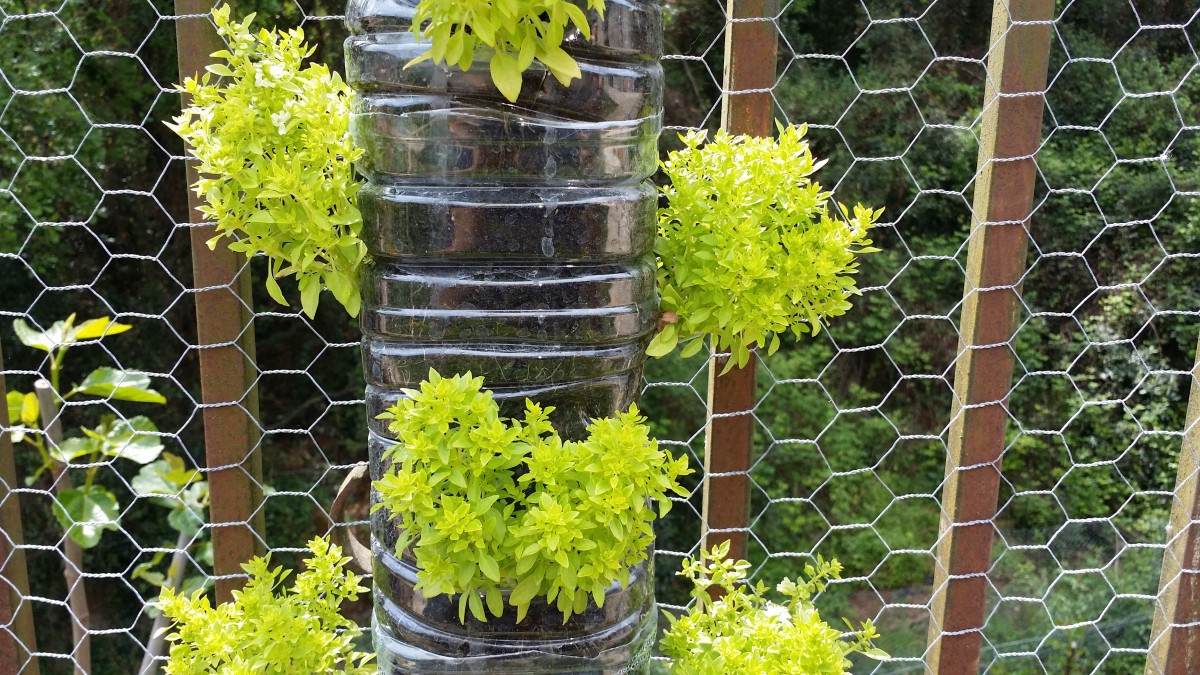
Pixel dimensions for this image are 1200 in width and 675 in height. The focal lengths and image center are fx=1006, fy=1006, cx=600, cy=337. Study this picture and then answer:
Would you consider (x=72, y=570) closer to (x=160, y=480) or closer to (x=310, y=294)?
(x=160, y=480)

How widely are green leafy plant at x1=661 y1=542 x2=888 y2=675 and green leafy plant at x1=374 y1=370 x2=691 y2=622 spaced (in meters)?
0.21

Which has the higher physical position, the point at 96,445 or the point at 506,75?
the point at 506,75

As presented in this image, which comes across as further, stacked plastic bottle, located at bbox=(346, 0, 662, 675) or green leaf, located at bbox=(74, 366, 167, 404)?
green leaf, located at bbox=(74, 366, 167, 404)

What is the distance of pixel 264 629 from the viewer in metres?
0.88

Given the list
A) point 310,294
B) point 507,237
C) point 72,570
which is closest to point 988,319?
point 507,237

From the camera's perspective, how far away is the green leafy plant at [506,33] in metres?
0.65

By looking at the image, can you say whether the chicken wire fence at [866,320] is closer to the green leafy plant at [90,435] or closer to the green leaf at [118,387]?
the green leafy plant at [90,435]

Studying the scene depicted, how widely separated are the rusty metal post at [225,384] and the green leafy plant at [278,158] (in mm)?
244

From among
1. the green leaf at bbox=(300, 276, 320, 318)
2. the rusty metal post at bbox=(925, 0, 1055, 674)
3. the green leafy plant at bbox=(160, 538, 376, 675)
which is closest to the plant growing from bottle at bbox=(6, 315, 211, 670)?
the green leafy plant at bbox=(160, 538, 376, 675)

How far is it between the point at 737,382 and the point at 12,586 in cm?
84

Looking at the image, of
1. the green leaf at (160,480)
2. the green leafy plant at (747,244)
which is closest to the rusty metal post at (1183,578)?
the green leafy plant at (747,244)

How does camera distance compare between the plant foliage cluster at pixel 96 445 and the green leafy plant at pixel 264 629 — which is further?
the plant foliage cluster at pixel 96 445

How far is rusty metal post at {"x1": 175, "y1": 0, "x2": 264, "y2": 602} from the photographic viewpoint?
1020 millimetres

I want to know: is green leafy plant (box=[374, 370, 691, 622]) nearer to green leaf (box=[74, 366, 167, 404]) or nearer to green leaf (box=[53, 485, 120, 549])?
green leaf (box=[74, 366, 167, 404])
